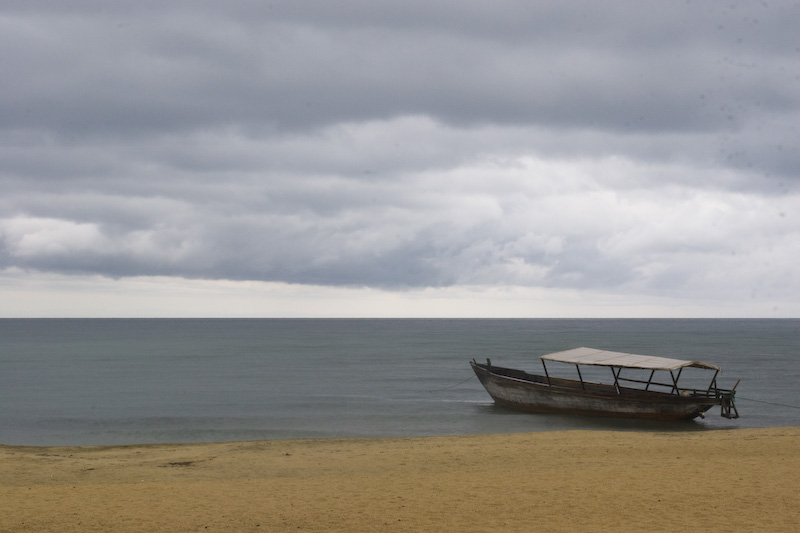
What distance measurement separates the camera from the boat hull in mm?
29938

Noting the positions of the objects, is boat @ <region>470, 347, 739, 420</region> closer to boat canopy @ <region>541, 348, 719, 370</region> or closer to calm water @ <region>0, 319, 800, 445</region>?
boat canopy @ <region>541, 348, 719, 370</region>

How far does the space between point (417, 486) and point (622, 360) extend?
1793 cm

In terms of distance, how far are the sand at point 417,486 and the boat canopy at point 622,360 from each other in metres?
6.75

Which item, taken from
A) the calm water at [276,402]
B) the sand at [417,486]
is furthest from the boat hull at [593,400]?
the sand at [417,486]

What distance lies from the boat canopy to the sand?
675cm

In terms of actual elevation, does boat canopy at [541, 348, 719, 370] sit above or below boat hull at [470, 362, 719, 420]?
above

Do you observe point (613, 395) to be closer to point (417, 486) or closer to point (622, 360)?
point (622, 360)

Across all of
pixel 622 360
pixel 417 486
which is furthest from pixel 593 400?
pixel 417 486

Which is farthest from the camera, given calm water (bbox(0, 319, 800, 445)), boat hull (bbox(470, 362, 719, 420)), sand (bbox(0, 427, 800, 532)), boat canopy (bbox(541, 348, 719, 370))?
boat hull (bbox(470, 362, 719, 420))

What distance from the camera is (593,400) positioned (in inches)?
1244

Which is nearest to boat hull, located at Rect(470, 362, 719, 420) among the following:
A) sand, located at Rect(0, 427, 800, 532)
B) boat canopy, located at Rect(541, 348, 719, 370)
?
boat canopy, located at Rect(541, 348, 719, 370)

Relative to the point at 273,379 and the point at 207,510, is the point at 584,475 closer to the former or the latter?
the point at 207,510

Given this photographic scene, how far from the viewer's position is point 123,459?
20141mm

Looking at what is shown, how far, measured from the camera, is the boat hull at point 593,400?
98.2ft
